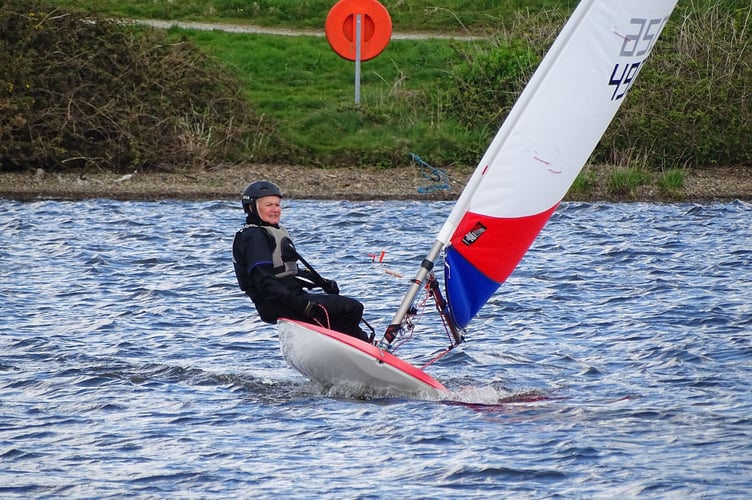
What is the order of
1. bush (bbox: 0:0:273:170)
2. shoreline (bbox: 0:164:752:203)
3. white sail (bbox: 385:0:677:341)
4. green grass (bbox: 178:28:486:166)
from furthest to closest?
green grass (bbox: 178:28:486:166) < bush (bbox: 0:0:273:170) < shoreline (bbox: 0:164:752:203) < white sail (bbox: 385:0:677:341)

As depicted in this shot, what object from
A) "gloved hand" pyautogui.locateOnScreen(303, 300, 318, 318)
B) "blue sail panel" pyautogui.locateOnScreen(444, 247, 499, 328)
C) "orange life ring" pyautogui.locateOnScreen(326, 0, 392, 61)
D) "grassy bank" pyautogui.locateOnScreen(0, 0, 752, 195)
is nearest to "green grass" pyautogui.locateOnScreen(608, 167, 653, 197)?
"grassy bank" pyautogui.locateOnScreen(0, 0, 752, 195)

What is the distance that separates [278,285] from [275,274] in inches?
6.8

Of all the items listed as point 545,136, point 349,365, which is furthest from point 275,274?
point 545,136

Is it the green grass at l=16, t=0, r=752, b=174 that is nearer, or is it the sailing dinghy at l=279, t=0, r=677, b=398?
the sailing dinghy at l=279, t=0, r=677, b=398

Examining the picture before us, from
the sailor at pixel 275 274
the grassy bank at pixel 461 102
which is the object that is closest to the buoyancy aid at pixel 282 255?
the sailor at pixel 275 274

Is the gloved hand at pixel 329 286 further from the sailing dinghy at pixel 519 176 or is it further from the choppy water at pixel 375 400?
the choppy water at pixel 375 400

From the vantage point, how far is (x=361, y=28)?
23.5m

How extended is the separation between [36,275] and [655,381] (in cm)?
794

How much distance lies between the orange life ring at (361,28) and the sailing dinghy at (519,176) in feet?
45.2

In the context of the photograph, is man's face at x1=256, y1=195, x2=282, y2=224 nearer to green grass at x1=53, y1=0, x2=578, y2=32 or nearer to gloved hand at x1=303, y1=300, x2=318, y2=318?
gloved hand at x1=303, y1=300, x2=318, y2=318

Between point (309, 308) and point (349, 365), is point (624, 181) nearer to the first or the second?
point (309, 308)

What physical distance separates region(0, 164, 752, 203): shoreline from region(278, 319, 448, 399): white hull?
10.7 metres

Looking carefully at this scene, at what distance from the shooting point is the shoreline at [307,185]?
20531mm

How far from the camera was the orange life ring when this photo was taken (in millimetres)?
23297
